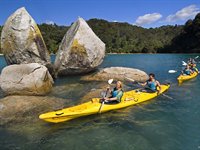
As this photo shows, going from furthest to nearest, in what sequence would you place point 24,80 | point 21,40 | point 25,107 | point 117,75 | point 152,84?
point 117,75 → point 21,40 → point 152,84 → point 24,80 → point 25,107

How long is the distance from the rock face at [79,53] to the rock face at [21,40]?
5.37ft

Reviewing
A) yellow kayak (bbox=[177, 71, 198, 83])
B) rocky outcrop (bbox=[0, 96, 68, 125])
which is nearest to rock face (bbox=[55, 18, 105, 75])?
rocky outcrop (bbox=[0, 96, 68, 125])

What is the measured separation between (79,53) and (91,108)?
6.93 metres

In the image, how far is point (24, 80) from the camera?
11914mm

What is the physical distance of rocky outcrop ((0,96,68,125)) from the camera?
9.20 meters

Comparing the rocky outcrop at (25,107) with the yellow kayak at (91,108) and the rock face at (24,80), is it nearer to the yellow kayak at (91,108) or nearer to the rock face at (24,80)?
the rock face at (24,80)

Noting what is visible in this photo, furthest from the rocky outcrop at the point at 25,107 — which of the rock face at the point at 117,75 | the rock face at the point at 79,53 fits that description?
the rock face at the point at 117,75

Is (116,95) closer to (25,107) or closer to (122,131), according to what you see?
(122,131)

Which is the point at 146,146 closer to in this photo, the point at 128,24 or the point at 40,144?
the point at 40,144

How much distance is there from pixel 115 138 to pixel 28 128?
296 cm

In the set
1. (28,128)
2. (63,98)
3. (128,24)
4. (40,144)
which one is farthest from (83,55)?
(128,24)

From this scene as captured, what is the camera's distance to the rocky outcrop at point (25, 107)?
9.20 m

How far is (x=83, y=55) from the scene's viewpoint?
1605 centimetres

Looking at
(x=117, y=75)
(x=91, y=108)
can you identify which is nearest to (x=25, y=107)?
(x=91, y=108)
